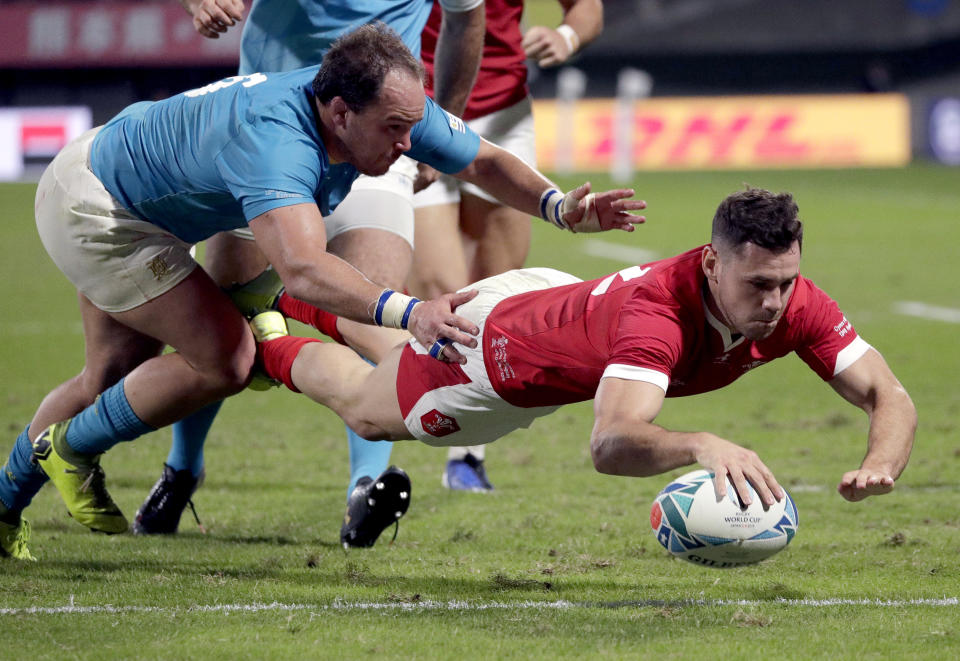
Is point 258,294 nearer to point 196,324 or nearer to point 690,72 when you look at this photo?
point 196,324

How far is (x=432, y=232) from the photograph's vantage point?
247 inches

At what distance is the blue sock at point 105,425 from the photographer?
4590 mm

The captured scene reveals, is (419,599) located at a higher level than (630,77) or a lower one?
higher

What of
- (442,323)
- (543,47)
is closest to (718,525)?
(442,323)

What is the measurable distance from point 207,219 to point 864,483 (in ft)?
6.98

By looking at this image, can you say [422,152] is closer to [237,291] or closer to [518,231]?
[237,291]

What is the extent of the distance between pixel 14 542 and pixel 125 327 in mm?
802

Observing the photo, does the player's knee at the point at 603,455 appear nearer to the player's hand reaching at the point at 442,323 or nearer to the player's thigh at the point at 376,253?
the player's hand reaching at the point at 442,323

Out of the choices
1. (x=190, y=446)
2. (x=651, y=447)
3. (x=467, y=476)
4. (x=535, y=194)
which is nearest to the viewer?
(x=651, y=447)

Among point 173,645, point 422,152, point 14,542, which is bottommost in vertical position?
point 14,542

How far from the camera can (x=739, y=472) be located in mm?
3320

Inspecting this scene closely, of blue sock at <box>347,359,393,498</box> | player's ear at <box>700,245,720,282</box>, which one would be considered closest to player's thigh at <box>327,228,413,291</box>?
blue sock at <box>347,359,393,498</box>

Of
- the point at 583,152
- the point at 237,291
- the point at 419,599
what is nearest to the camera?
the point at 419,599

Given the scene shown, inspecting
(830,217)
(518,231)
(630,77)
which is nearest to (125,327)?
(518,231)
